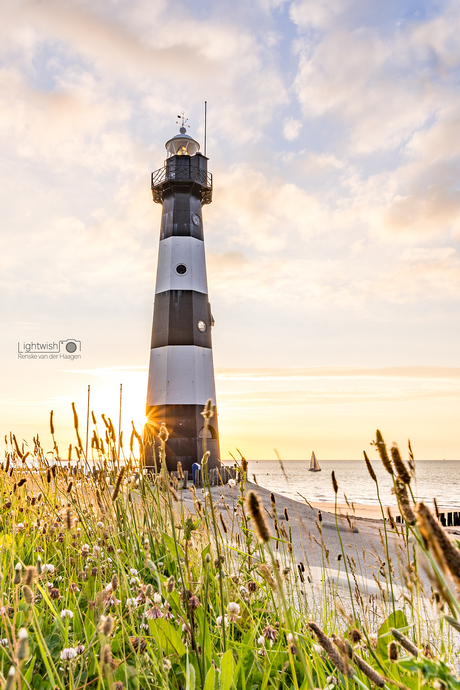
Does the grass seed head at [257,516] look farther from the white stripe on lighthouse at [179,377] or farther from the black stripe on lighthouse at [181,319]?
the black stripe on lighthouse at [181,319]

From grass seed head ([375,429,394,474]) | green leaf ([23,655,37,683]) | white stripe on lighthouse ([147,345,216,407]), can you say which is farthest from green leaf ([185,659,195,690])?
white stripe on lighthouse ([147,345,216,407])

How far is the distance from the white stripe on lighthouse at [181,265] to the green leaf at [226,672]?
57.1 ft

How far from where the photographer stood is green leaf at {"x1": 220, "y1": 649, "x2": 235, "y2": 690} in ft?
5.18

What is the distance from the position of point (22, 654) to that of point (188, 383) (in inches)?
661

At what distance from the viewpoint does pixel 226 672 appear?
160cm

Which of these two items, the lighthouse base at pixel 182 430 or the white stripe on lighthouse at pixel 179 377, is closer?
the lighthouse base at pixel 182 430

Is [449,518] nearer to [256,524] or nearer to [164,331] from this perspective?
[164,331]

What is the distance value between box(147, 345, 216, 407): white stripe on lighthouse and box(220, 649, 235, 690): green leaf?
1560 cm

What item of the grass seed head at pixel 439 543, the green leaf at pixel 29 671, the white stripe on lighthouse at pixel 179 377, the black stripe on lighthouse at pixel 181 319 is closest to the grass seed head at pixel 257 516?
the grass seed head at pixel 439 543

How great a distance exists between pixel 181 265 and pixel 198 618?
1746 cm

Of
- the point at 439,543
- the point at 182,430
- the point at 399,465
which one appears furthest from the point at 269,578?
the point at 182,430

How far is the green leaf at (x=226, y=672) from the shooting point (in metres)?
1.58

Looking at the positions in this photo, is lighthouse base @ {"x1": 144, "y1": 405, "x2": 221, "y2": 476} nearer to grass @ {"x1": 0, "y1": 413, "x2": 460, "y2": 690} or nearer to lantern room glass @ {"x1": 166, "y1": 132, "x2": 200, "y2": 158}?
lantern room glass @ {"x1": 166, "y1": 132, "x2": 200, "y2": 158}

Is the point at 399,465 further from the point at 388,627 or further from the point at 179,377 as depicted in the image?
the point at 179,377
